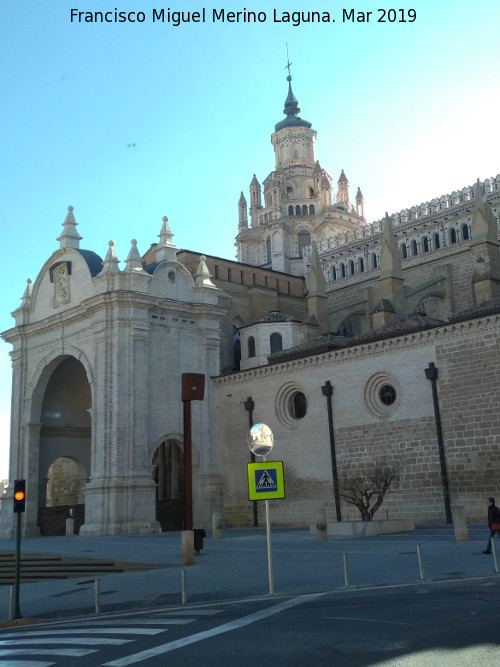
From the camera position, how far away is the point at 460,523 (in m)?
21.4

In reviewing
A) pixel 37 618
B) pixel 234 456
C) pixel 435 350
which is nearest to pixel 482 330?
pixel 435 350

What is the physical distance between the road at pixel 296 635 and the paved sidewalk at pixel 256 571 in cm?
172

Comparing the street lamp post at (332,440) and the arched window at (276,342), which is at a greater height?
the arched window at (276,342)

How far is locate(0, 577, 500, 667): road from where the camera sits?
7711 millimetres

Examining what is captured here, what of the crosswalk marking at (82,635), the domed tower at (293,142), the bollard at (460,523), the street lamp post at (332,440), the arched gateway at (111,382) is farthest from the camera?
the domed tower at (293,142)

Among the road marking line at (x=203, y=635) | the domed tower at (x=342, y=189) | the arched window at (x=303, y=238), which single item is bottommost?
the road marking line at (x=203, y=635)

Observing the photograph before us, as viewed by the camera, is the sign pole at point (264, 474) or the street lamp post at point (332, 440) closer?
the sign pole at point (264, 474)

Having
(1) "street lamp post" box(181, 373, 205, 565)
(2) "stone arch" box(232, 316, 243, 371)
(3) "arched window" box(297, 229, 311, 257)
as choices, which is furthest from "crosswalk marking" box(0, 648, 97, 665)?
(3) "arched window" box(297, 229, 311, 257)

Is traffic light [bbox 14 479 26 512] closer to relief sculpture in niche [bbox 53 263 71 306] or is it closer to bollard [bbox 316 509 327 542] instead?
bollard [bbox 316 509 327 542]

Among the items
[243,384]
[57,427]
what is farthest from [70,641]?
[57,427]

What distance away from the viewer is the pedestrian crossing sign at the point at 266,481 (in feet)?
46.4

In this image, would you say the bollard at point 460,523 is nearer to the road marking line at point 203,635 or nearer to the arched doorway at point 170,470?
the road marking line at point 203,635

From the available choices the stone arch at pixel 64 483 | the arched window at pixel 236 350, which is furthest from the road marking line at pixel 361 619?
the arched window at pixel 236 350

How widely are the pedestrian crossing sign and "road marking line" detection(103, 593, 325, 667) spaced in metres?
2.25
